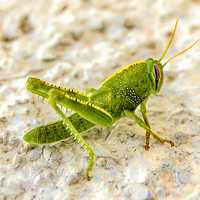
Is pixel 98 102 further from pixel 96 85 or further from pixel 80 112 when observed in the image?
pixel 96 85

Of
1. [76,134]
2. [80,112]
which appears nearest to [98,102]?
[80,112]

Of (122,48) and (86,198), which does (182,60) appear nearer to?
(122,48)

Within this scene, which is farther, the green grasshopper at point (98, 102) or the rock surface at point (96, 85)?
the green grasshopper at point (98, 102)

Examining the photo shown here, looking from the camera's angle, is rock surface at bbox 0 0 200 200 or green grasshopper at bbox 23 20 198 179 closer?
rock surface at bbox 0 0 200 200

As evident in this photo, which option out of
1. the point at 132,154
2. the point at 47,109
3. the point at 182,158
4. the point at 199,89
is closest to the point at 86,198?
the point at 132,154
